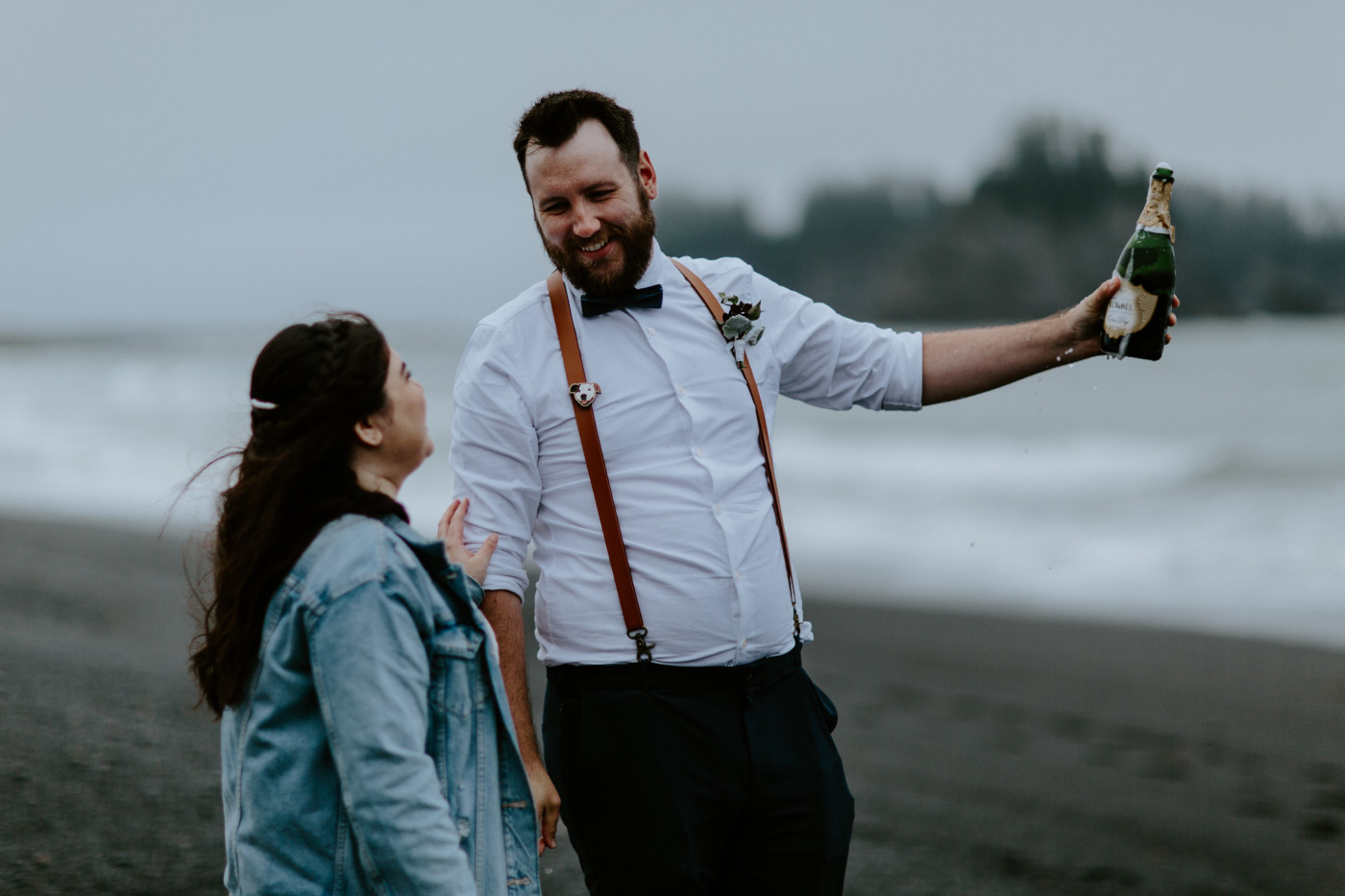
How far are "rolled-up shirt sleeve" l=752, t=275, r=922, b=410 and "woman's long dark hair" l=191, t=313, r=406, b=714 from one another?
111 cm

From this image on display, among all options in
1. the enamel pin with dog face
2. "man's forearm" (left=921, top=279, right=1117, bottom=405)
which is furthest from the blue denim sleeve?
"man's forearm" (left=921, top=279, right=1117, bottom=405)

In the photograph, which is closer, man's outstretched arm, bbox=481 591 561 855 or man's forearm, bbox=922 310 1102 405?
man's outstretched arm, bbox=481 591 561 855

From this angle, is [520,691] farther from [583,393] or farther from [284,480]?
[284,480]

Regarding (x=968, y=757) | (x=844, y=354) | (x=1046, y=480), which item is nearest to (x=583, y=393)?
(x=844, y=354)

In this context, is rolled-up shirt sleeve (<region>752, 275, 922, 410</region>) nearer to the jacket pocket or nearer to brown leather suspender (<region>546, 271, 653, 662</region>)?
brown leather suspender (<region>546, 271, 653, 662</region>)

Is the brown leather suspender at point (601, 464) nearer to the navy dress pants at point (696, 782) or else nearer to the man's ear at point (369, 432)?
the navy dress pants at point (696, 782)

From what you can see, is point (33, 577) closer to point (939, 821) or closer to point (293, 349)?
point (939, 821)

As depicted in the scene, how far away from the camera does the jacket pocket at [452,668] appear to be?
1821mm

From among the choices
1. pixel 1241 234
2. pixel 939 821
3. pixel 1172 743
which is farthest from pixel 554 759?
pixel 1241 234

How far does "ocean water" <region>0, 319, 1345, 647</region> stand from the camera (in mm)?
8656

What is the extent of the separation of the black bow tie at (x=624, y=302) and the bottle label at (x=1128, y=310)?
985mm

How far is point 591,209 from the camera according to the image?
95.6 inches

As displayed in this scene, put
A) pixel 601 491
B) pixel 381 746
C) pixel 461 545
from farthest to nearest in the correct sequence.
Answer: pixel 601 491 < pixel 461 545 < pixel 381 746

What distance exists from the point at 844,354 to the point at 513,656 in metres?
1.05
